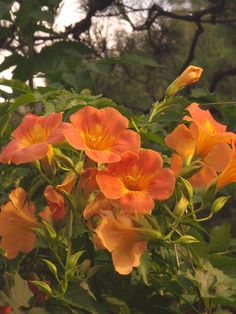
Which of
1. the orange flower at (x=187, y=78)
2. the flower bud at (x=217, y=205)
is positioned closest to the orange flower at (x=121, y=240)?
the flower bud at (x=217, y=205)

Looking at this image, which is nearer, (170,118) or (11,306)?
(11,306)

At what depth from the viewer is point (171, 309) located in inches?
47.6

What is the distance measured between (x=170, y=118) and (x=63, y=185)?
0.49 m

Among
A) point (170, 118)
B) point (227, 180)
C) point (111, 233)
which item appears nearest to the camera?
point (111, 233)

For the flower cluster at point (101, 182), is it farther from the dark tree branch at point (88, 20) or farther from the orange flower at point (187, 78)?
the dark tree branch at point (88, 20)

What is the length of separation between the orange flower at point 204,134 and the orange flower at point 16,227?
273 mm

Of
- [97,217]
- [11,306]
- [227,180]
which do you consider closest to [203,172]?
[227,180]

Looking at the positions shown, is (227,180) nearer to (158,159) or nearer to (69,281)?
(158,159)

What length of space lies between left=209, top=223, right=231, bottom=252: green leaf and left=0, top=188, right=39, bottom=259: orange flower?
1.01 feet

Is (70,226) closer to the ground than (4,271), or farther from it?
farther from it

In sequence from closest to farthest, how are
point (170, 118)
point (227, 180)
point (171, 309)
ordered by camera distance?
1. point (227, 180)
2. point (171, 309)
3. point (170, 118)

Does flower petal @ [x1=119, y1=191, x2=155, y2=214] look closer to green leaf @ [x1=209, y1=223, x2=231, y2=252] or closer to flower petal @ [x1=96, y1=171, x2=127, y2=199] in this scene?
flower petal @ [x1=96, y1=171, x2=127, y2=199]

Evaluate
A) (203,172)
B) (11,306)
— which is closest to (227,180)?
(203,172)

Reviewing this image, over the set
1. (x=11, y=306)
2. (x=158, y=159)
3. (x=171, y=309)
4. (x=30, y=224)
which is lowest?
(x=171, y=309)
